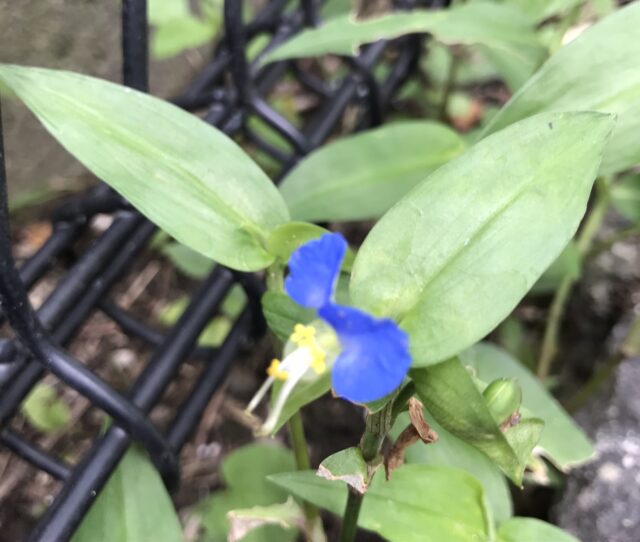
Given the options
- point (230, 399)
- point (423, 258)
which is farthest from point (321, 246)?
point (230, 399)

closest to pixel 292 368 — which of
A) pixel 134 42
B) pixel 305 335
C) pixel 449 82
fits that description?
pixel 305 335

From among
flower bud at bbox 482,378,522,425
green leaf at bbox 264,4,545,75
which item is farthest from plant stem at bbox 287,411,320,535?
green leaf at bbox 264,4,545,75

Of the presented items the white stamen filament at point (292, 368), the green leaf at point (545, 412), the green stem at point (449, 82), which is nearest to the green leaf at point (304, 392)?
the white stamen filament at point (292, 368)

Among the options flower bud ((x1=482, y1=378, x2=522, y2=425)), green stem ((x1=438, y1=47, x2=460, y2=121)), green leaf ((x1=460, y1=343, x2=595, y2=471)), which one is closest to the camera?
flower bud ((x1=482, y1=378, x2=522, y2=425))

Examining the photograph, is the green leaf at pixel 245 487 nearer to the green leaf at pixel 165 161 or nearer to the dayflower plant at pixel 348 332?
the green leaf at pixel 165 161

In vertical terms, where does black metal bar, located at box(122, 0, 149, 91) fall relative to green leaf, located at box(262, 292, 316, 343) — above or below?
above

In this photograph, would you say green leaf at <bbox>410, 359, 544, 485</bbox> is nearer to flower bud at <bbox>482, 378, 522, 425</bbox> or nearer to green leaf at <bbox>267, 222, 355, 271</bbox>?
flower bud at <bbox>482, 378, 522, 425</bbox>
